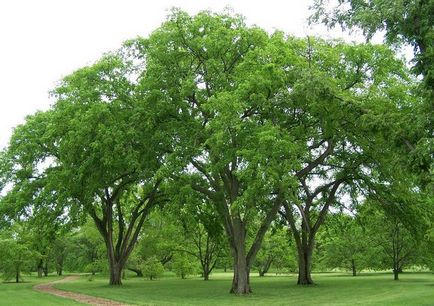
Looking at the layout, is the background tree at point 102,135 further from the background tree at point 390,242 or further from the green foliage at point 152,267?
the green foliage at point 152,267

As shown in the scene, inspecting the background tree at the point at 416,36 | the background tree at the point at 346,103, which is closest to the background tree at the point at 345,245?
the background tree at the point at 346,103

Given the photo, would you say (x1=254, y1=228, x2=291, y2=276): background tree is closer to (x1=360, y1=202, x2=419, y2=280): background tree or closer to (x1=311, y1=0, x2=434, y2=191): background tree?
(x1=360, y1=202, x2=419, y2=280): background tree

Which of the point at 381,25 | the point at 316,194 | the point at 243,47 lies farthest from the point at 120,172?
the point at 381,25

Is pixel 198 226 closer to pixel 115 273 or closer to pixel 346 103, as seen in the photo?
pixel 115 273

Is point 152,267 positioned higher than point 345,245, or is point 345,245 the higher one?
point 345,245

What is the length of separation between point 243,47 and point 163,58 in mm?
4022

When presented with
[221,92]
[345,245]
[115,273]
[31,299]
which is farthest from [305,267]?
[31,299]

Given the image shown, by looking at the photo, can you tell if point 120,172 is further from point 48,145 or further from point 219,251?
point 219,251

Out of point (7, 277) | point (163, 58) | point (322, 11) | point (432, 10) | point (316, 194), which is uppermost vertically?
point (163, 58)

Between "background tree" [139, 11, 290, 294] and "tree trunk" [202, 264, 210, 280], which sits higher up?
"background tree" [139, 11, 290, 294]

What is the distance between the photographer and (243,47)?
23.3m

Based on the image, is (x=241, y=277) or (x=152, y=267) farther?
(x=152, y=267)

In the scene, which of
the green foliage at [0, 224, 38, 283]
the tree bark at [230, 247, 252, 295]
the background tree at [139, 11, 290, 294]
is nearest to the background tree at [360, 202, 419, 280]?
the tree bark at [230, 247, 252, 295]

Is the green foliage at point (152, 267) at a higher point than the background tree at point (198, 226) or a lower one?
lower
